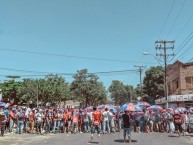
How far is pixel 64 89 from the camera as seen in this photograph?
5912 centimetres

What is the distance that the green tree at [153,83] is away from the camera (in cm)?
7150

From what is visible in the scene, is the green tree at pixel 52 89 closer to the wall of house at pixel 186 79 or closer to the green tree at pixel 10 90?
the green tree at pixel 10 90

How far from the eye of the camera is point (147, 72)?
7419 cm

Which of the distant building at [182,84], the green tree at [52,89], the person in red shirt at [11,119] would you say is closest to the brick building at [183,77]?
the distant building at [182,84]

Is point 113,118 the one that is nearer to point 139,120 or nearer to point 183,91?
point 139,120

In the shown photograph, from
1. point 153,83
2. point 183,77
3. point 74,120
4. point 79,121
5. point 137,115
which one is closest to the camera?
point 74,120

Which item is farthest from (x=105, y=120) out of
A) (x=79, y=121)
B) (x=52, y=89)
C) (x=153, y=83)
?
(x=153, y=83)

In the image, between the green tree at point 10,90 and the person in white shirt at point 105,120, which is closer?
the person in white shirt at point 105,120

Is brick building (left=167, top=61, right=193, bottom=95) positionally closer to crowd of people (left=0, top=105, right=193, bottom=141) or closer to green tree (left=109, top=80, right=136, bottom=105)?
crowd of people (left=0, top=105, right=193, bottom=141)

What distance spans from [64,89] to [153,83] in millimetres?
22887

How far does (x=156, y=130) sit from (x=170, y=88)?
30140 mm

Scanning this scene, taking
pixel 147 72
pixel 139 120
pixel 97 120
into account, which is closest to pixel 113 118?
pixel 139 120

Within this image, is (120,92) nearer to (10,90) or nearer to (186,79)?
(10,90)

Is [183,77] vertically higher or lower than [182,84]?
higher
